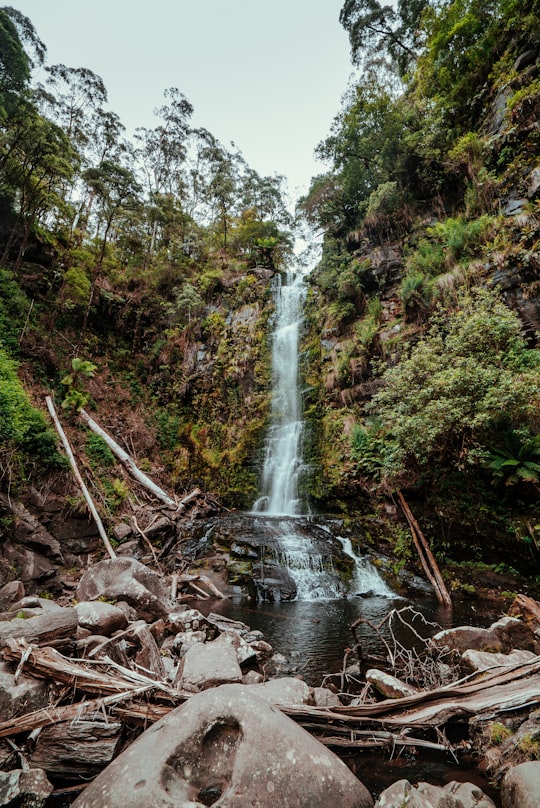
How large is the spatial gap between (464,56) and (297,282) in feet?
38.9

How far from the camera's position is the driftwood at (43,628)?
2.88 meters

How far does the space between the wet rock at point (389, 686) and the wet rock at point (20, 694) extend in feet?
10.2

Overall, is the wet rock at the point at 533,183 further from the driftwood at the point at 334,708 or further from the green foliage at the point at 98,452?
the green foliage at the point at 98,452

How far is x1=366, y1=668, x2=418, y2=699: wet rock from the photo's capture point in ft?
11.1

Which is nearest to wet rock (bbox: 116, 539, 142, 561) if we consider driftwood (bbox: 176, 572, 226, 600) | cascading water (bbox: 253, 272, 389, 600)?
driftwood (bbox: 176, 572, 226, 600)

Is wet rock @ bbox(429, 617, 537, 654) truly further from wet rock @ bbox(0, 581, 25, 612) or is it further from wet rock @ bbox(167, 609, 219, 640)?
wet rock @ bbox(0, 581, 25, 612)

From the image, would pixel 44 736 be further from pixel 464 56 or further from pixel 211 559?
pixel 464 56

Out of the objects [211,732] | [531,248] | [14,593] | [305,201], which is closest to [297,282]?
[305,201]

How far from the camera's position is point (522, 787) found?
214 cm

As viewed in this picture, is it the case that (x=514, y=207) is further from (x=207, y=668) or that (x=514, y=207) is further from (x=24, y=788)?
(x=24, y=788)

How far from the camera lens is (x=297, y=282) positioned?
21766 millimetres

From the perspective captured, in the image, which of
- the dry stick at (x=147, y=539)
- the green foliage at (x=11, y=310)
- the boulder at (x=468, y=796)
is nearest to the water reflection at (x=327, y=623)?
the dry stick at (x=147, y=539)

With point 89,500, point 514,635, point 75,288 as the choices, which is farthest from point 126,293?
point 514,635

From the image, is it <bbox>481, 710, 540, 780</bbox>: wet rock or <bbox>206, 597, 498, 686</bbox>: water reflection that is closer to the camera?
<bbox>481, 710, 540, 780</bbox>: wet rock
